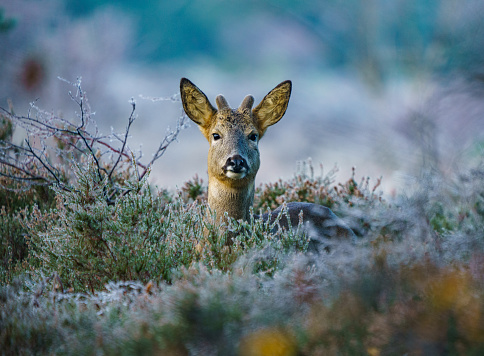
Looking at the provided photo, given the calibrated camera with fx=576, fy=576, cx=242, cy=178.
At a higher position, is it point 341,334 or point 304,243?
point 304,243

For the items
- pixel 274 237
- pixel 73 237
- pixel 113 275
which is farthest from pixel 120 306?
pixel 274 237

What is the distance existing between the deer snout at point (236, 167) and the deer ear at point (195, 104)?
0.75 m

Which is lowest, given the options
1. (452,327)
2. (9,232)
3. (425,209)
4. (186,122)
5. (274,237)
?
(452,327)

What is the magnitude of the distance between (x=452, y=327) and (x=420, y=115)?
1364 millimetres

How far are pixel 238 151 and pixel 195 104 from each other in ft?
2.61

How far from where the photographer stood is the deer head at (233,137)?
4980 millimetres

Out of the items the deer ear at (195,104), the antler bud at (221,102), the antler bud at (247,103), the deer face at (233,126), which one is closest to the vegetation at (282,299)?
the deer face at (233,126)

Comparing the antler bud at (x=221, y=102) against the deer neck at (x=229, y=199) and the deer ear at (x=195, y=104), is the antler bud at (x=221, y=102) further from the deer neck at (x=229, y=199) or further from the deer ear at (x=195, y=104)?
the deer neck at (x=229, y=199)

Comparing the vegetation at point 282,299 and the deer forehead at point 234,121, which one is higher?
the deer forehead at point 234,121

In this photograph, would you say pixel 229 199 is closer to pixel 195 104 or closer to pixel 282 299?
pixel 195 104

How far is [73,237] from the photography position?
15.5 feet

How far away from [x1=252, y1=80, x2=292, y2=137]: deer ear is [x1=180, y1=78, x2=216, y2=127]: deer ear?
45 centimetres

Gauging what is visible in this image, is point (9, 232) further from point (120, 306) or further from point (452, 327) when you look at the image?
point (452, 327)

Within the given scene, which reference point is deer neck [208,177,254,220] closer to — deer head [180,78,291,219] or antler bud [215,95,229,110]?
deer head [180,78,291,219]
